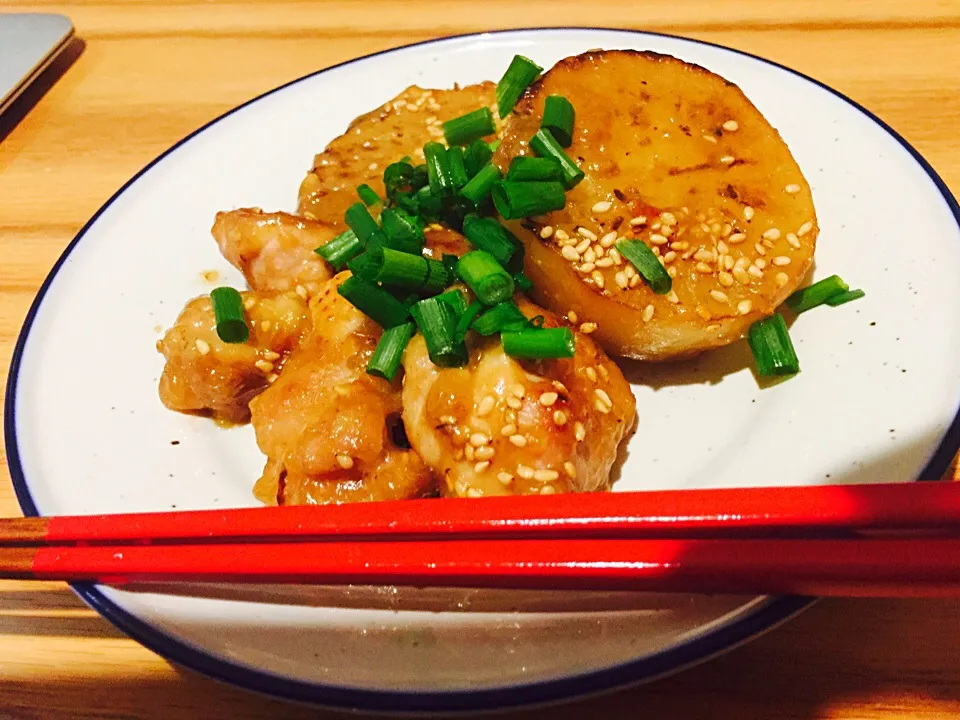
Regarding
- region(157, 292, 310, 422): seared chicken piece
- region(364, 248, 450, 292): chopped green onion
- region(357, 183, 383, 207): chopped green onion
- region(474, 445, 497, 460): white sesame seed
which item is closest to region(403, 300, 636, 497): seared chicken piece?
region(474, 445, 497, 460): white sesame seed

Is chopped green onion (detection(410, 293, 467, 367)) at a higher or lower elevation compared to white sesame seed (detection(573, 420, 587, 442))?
higher

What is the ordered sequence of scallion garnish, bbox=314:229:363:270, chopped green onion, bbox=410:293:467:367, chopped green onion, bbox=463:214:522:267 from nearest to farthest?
1. chopped green onion, bbox=410:293:467:367
2. chopped green onion, bbox=463:214:522:267
3. scallion garnish, bbox=314:229:363:270

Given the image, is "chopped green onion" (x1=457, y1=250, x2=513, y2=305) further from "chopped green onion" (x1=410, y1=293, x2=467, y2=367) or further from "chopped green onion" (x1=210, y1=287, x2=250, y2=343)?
"chopped green onion" (x1=210, y1=287, x2=250, y2=343)

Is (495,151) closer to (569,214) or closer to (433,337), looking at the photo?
(569,214)

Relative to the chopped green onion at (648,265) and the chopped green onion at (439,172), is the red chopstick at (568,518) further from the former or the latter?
the chopped green onion at (439,172)

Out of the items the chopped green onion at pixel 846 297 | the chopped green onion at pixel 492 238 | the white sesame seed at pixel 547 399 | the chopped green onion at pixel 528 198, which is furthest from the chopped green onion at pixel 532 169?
the chopped green onion at pixel 846 297

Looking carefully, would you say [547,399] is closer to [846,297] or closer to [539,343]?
[539,343]

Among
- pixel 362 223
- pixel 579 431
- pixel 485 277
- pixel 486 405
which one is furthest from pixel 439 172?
pixel 579 431
